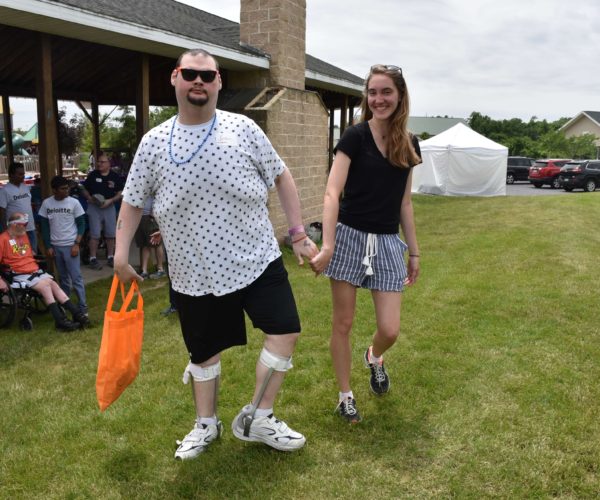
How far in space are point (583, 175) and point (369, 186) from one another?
27.5 meters

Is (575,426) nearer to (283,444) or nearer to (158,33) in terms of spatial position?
(283,444)

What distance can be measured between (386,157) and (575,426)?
192 cm

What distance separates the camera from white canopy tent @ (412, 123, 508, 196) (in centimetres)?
2319

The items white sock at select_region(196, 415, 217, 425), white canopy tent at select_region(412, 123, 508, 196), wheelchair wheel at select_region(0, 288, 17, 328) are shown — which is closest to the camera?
white sock at select_region(196, 415, 217, 425)

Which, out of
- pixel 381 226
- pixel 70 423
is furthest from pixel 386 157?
pixel 70 423

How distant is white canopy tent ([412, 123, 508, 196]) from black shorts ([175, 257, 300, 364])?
71.9 feet

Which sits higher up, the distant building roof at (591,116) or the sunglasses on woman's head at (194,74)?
the distant building roof at (591,116)

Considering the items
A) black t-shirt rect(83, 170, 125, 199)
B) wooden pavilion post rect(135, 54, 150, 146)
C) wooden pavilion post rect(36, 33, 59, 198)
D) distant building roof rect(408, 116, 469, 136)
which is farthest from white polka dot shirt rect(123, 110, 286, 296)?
distant building roof rect(408, 116, 469, 136)

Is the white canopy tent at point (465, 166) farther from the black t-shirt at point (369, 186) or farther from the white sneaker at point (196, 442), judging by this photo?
the white sneaker at point (196, 442)

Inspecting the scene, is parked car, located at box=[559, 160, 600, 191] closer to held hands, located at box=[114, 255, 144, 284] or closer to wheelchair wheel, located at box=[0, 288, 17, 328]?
wheelchair wheel, located at box=[0, 288, 17, 328]

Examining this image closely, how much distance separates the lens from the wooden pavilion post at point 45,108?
6.98 m

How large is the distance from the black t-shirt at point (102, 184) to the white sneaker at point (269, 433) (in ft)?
22.7

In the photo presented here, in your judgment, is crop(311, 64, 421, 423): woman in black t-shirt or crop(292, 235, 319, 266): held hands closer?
crop(292, 235, 319, 266): held hands

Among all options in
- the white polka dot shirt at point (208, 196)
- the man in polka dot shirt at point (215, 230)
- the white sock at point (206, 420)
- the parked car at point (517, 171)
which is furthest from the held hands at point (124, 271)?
the parked car at point (517, 171)
